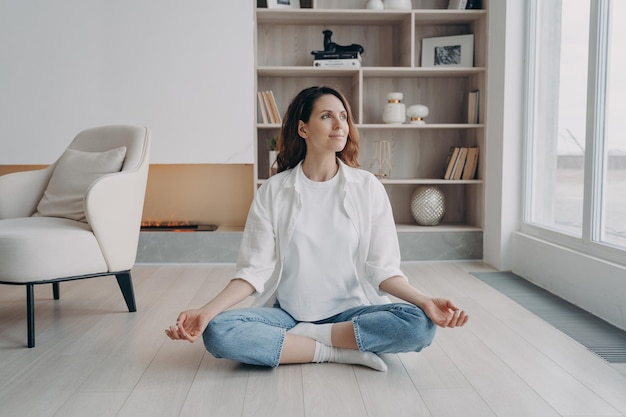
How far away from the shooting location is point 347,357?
6.77 ft

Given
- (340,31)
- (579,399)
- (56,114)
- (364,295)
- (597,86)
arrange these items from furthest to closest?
(340,31)
(56,114)
(597,86)
(364,295)
(579,399)

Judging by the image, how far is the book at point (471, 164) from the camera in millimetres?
4254

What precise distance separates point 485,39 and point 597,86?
56.0 inches

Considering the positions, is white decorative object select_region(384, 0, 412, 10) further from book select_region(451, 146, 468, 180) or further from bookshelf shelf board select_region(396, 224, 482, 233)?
bookshelf shelf board select_region(396, 224, 482, 233)

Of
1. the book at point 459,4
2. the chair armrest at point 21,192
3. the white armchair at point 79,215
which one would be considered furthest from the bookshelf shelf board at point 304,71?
the chair armrest at point 21,192

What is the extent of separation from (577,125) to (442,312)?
170cm

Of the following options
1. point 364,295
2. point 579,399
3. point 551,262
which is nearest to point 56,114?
point 364,295

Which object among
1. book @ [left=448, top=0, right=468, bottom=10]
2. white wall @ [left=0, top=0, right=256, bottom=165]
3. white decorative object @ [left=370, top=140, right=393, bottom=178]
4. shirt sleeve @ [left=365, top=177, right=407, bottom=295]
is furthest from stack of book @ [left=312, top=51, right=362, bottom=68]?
shirt sleeve @ [left=365, top=177, right=407, bottom=295]

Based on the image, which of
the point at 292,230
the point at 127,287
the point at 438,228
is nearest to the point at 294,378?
the point at 292,230

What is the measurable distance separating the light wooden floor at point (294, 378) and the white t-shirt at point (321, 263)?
0.68ft

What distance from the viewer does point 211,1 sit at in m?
4.05

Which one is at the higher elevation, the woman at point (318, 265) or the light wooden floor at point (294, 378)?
the woman at point (318, 265)

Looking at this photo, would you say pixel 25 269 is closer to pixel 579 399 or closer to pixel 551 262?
pixel 579 399

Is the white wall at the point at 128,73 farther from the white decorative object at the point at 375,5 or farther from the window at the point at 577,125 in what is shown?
the window at the point at 577,125
